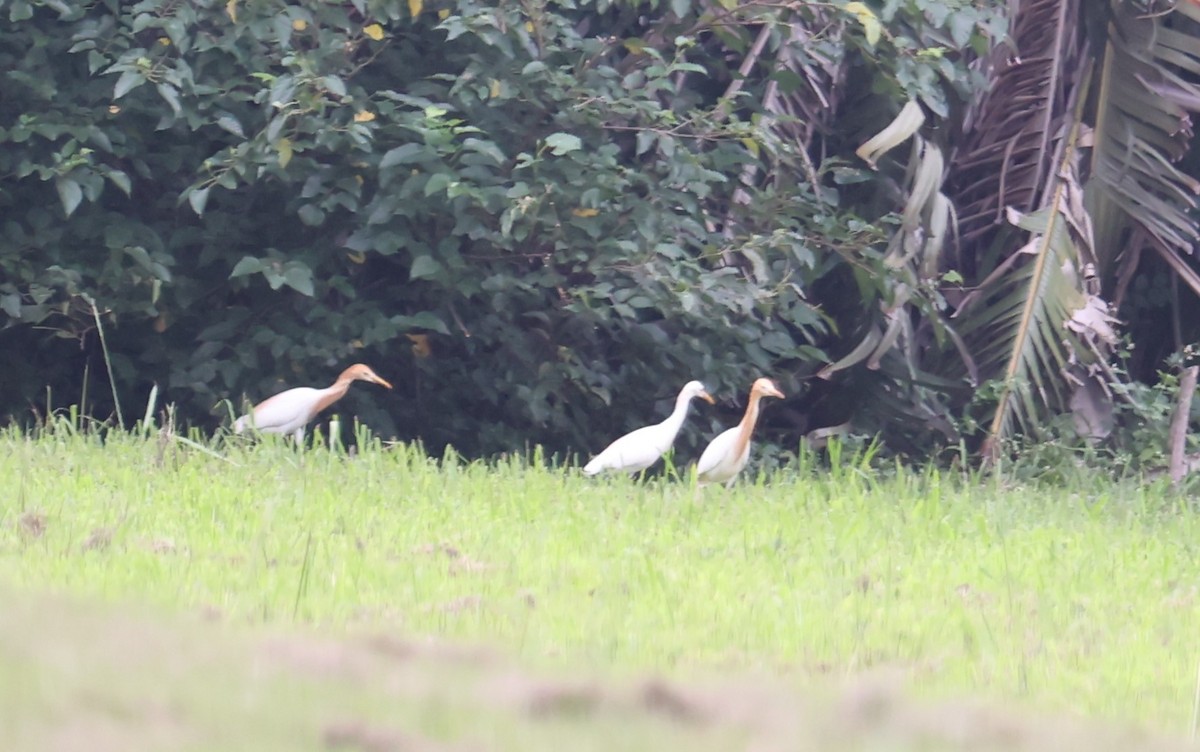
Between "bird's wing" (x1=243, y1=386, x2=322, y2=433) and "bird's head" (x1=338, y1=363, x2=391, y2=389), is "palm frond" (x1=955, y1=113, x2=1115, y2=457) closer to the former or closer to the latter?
"bird's head" (x1=338, y1=363, x2=391, y2=389)

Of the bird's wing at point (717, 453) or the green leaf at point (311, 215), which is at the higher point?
the green leaf at point (311, 215)

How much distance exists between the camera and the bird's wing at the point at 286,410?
7535mm

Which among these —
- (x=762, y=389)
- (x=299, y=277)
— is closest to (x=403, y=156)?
(x=299, y=277)

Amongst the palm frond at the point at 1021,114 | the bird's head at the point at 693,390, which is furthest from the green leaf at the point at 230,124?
the palm frond at the point at 1021,114

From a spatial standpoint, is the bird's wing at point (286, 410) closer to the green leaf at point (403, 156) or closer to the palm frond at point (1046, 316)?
the green leaf at point (403, 156)

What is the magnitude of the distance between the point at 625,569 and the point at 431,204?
3089 millimetres

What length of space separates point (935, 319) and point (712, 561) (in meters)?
3.92

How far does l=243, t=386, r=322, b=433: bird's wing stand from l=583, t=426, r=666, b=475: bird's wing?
4.39 feet

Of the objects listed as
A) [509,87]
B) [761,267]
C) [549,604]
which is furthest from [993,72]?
[549,604]

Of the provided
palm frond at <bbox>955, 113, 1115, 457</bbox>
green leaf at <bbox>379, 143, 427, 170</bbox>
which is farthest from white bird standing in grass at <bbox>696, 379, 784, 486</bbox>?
palm frond at <bbox>955, 113, 1115, 457</bbox>

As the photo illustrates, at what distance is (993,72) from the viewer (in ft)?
32.8

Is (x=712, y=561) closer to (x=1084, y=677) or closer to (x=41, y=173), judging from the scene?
Result: (x=1084, y=677)

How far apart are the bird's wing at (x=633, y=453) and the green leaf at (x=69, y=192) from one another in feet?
7.92

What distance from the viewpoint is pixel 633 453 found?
734 cm
